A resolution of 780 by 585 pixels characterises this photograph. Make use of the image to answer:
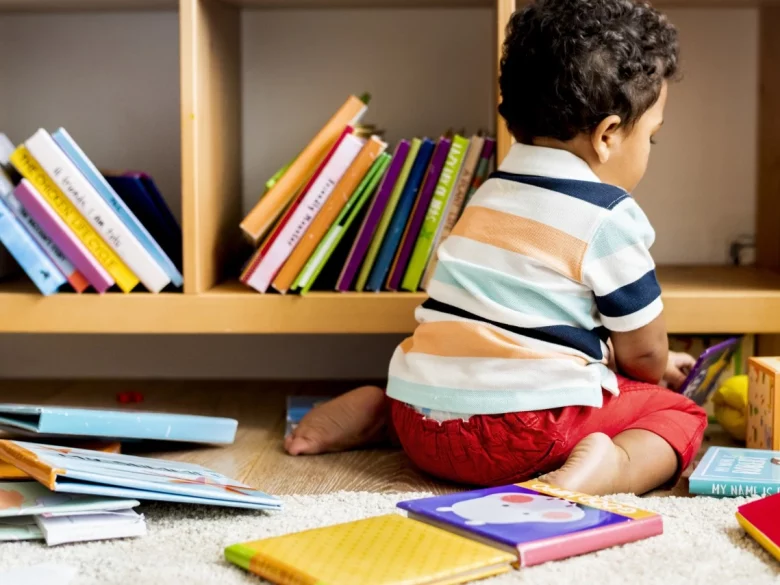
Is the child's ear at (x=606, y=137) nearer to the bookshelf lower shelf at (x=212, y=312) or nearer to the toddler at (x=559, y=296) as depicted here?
the toddler at (x=559, y=296)

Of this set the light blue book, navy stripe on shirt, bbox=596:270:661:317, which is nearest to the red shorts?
navy stripe on shirt, bbox=596:270:661:317

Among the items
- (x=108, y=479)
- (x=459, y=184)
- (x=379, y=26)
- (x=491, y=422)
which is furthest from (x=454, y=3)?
(x=108, y=479)

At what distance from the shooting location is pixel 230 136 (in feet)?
5.51

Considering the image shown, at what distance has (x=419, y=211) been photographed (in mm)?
1479

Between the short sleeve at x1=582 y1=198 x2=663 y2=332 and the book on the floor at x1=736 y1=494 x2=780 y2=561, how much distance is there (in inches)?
10.6

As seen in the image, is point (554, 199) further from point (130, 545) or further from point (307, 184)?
point (130, 545)

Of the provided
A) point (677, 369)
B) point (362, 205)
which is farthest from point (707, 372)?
point (362, 205)

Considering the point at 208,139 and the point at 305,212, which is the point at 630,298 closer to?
the point at 305,212

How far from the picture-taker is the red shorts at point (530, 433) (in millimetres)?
1140

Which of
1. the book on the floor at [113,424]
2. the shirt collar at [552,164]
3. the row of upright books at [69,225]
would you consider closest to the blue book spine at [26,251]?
the row of upright books at [69,225]

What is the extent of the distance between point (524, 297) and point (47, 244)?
2.28 ft

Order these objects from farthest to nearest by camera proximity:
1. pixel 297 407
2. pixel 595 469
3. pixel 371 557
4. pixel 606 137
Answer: pixel 297 407
pixel 606 137
pixel 595 469
pixel 371 557

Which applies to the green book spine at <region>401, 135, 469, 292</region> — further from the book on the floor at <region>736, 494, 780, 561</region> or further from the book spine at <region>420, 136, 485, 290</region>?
the book on the floor at <region>736, 494, 780, 561</region>

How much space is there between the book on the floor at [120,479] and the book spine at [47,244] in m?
0.41
